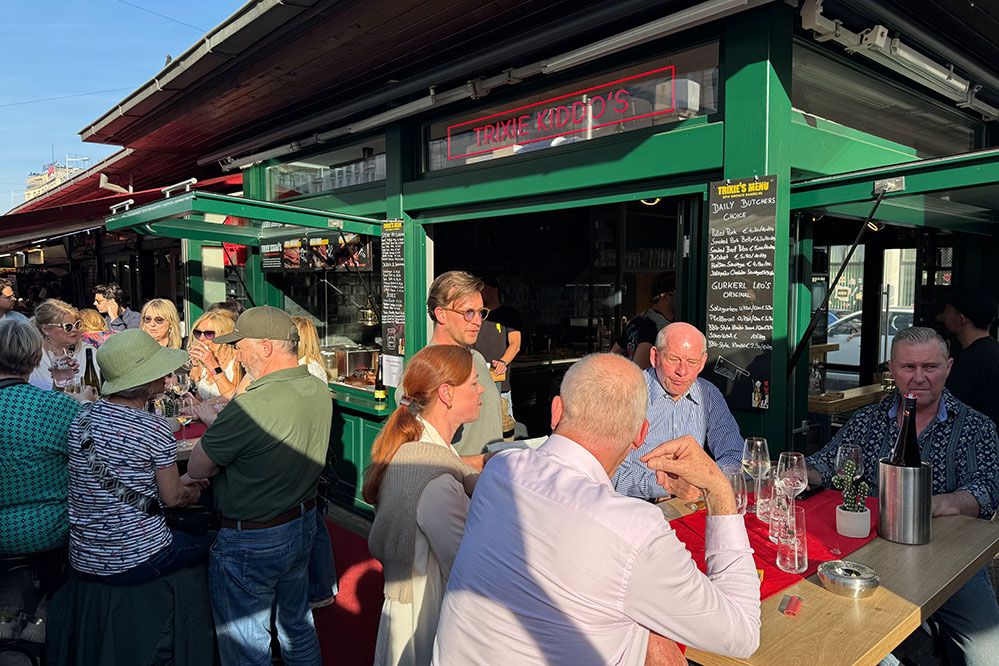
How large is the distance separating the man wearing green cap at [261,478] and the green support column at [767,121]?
2351 mm

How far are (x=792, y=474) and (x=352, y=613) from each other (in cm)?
290

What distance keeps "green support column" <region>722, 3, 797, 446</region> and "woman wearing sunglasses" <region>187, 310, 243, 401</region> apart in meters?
3.71

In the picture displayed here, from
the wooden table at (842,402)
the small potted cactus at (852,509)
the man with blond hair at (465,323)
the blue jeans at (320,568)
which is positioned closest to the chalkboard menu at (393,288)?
the blue jeans at (320,568)

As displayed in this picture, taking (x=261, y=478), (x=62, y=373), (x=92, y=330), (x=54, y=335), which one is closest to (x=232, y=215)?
(x=62, y=373)

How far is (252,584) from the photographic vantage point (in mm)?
2910

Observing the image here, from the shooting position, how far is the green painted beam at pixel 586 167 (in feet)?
12.5

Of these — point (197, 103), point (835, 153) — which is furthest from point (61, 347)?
point (835, 153)

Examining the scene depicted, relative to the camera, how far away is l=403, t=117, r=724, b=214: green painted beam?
380 cm

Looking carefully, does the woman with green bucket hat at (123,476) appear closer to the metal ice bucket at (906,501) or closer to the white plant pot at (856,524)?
the white plant pot at (856,524)

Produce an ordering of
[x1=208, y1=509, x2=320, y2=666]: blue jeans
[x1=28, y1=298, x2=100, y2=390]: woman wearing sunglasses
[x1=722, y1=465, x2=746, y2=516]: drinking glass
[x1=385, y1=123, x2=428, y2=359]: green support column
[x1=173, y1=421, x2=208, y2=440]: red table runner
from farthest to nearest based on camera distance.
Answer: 1. [x1=385, y1=123, x2=428, y2=359]: green support column
2. [x1=28, y1=298, x2=100, y2=390]: woman wearing sunglasses
3. [x1=173, y1=421, x2=208, y2=440]: red table runner
4. [x1=208, y1=509, x2=320, y2=666]: blue jeans
5. [x1=722, y1=465, x2=746, y2=516]: drinking glass

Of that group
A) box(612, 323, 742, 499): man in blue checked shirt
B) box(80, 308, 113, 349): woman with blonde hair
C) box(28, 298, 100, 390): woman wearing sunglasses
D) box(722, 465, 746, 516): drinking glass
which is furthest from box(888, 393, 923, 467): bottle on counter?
box(80, 308, 113, 349): woman with blonde hair

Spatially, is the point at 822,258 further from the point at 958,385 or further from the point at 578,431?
the point at 578,431

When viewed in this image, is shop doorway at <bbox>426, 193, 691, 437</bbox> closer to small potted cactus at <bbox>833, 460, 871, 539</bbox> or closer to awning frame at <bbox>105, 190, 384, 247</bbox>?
awning frame at <bbox>105, 190, 384, 247</bbox>

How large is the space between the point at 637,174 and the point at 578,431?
9.06 feet
